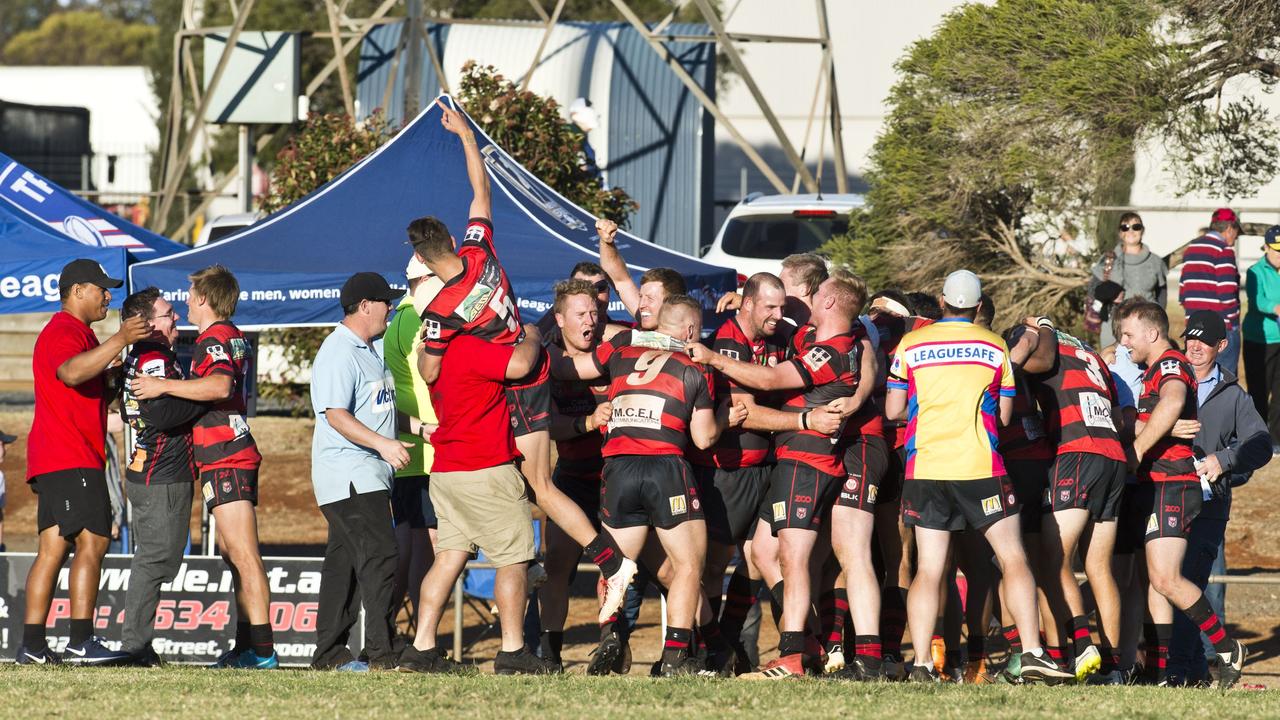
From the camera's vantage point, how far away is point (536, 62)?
64.2ft

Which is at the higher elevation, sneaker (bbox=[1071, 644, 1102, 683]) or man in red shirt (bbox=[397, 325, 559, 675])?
man in red shirt (bbox=[397, 325, 559, 675])

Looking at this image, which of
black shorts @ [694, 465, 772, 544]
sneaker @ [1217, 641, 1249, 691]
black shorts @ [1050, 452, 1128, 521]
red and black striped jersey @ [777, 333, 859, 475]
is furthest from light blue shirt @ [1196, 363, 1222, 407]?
black shorts @ [694, 465, 772, 544]

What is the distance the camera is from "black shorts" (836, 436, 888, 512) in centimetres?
803

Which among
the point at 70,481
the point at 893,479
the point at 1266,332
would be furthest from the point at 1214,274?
the point at 70,481

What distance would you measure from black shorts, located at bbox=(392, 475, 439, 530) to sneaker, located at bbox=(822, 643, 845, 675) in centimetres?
227

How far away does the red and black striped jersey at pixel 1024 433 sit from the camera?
27.1ft

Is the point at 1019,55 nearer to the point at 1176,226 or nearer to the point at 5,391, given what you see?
the point at 5,391

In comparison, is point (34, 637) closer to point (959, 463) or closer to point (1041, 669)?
point (959, 463)

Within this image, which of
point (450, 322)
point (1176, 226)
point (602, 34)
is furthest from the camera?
point (1176, 226)

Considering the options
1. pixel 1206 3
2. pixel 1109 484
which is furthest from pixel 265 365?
pixel 1109 484

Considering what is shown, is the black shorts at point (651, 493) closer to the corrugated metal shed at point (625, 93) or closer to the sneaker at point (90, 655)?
the sneaker at point (90, 655)

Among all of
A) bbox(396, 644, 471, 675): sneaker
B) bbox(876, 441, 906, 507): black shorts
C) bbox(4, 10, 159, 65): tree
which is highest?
bbox(4, 10, 159, 65): tree

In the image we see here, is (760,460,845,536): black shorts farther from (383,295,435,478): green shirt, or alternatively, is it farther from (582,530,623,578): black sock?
(383,295,435,478): green shirt

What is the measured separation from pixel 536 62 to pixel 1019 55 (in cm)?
776
